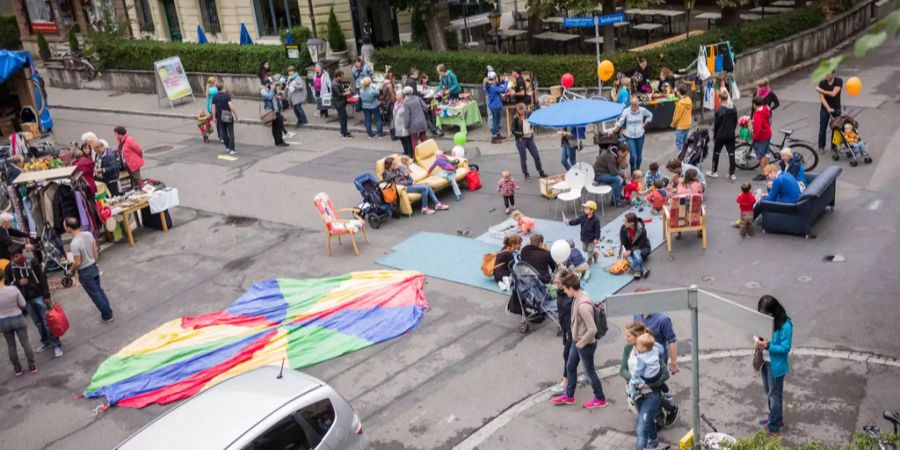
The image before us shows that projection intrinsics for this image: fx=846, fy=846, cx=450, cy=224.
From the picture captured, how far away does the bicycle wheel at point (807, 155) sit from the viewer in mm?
16402

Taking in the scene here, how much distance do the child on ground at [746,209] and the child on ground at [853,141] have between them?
4.15 m

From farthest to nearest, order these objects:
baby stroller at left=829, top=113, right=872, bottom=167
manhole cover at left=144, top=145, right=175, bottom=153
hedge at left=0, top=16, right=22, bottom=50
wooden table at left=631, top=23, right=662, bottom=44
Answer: hedge at left=0, top=16, right=22, bottom=50, wooden table at left=631, top=23, right=662, bottom=44, manhole cover at left=144, top=145, right=175, bottom=153, baby stroller at left=829, top=113, right=872, bottom=167

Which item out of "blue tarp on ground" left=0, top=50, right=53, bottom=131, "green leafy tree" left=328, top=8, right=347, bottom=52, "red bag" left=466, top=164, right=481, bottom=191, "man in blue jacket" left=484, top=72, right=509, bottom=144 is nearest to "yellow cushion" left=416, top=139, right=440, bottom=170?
"red bag" left=466, top=164, right=481, bottom=191

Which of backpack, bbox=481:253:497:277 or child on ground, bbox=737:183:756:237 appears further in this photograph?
child on ground, bbox=737:183:756:237

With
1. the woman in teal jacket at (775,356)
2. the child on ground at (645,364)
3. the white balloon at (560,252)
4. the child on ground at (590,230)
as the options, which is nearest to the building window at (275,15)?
the child on ground at (590,230)

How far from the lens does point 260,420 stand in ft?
25.0

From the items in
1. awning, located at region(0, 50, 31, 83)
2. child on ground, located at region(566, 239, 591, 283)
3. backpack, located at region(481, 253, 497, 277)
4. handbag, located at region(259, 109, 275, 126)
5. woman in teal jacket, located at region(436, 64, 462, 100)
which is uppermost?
awning, located at region(0, 50, 31, 83)

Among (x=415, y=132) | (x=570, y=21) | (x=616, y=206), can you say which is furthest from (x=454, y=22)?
(x=616, y=206)

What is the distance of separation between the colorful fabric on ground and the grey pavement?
319mm

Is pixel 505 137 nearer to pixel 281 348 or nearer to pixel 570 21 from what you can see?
pixel 570 21

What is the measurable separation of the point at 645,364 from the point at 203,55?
1054 inches

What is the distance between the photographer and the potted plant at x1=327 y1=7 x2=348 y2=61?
98.5ft

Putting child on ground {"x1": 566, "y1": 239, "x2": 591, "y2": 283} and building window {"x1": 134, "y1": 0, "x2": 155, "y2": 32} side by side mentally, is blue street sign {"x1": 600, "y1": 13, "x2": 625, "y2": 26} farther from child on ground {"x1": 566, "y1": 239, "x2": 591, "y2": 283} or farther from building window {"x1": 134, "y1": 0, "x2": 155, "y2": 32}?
building window {"x1": 134, "y1": 0, "x2": 155, "y2": 32}

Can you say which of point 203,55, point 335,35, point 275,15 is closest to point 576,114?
point 335,35
